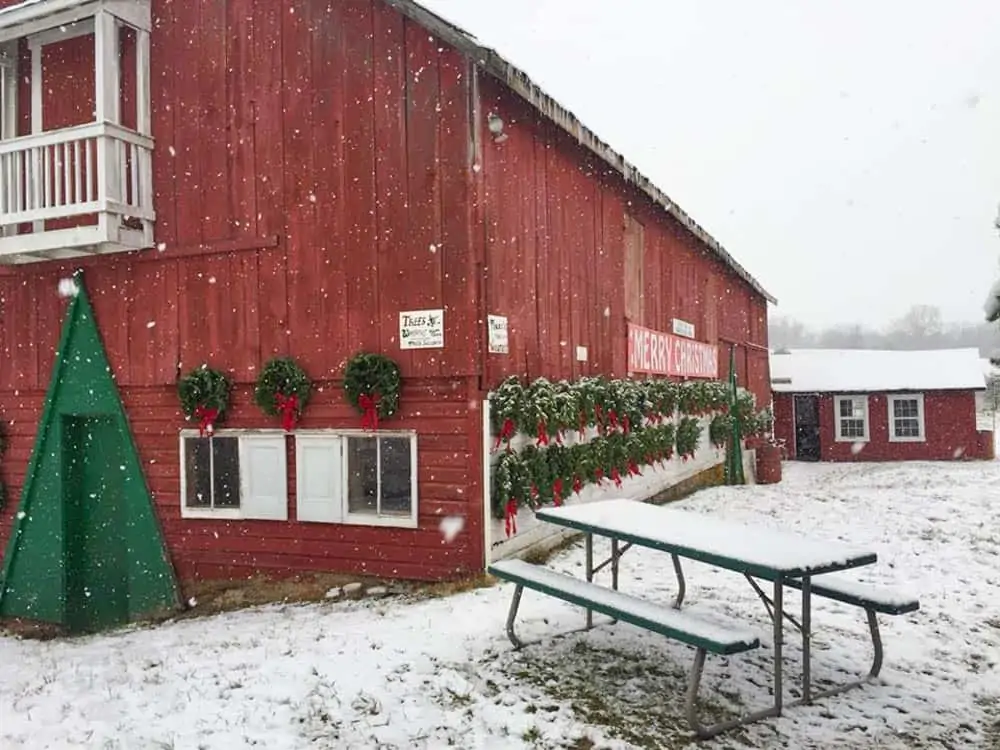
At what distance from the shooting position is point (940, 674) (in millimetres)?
5793

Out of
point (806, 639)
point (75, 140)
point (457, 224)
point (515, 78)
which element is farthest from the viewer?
point (75, 140)

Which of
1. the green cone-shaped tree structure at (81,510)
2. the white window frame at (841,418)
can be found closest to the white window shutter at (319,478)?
the green cone-shaped tree structure at (81,510)

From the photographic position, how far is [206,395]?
930cm

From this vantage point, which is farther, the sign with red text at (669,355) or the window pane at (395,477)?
the sign with red text at (669,355)

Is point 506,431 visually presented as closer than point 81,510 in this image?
Yes

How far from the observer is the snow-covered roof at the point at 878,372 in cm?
2653

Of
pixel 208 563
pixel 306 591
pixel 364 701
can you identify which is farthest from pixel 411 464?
pixel 364 701

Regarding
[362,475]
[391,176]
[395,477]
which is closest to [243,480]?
[362,475]

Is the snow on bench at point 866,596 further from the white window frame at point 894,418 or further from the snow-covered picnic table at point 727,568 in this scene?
the white window frame at point 894,418

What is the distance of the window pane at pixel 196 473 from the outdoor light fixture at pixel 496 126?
4608mm

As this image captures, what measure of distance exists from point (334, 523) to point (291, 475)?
0.72 meters

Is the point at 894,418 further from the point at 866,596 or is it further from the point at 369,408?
the point at 866,596

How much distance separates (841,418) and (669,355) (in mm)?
14748

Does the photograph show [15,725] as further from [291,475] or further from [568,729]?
[291,475]
